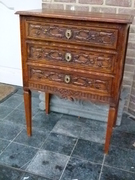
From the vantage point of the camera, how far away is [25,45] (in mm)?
1363

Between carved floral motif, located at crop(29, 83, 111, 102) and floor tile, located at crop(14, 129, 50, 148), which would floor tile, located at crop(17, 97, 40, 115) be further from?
carved floral motif, located at crop(29, 83, 111, 102)

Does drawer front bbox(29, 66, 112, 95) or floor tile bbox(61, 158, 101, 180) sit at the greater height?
drawer front bbox(29, 66, 112, 95)

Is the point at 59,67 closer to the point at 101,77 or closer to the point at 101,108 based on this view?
the point at 101,77

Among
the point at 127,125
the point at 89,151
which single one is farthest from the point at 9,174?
the point at 127,125

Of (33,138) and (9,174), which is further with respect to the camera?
(33,138)

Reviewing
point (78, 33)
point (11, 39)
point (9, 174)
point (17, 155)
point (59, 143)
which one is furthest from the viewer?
point (11, 39)

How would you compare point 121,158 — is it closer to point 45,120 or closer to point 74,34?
point 45,120

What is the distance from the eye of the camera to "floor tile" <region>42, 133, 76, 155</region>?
1.55 meters

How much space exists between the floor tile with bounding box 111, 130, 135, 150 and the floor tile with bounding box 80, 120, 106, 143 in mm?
87

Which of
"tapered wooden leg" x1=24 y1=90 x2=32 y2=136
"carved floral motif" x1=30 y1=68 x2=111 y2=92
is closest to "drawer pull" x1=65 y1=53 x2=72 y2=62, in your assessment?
"carved floral motif" x1=30 y1=68 x2=111 y2=92

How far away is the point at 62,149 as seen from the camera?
5.11 ft

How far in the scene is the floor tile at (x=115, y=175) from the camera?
134cm

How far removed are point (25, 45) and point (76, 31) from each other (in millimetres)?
336

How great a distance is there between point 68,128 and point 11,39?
116 cm
